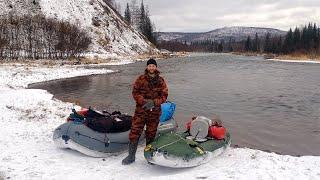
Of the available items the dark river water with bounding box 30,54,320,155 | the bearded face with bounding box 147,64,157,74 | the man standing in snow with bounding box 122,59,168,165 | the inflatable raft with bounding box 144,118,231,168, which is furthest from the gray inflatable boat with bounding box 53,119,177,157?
the dark river water with bounding box 30,54,320,155

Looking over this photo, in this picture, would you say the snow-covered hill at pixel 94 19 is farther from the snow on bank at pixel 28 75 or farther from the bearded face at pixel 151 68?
the bearded face at pixel 151 68

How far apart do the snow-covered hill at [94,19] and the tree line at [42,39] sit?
12061mm

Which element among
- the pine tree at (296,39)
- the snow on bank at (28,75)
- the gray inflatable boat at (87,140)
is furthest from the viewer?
the pine tree at (296,39)

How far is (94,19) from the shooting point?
94.8m

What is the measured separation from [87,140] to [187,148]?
2572mm

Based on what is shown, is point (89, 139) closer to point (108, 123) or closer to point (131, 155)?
point (108, 123)

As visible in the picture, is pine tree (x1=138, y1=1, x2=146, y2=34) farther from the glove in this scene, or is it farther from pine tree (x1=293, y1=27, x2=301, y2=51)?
the glove

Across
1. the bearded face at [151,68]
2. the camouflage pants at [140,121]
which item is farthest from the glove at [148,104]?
the bearded face at [151,68]

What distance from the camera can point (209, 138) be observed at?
1040 centimetres

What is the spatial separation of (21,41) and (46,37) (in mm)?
4050

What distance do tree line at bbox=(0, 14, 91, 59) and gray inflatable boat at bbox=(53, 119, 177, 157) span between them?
1957 inches

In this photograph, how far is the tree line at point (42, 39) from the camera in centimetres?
5995

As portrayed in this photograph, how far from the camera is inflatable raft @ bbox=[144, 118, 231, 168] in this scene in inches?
347

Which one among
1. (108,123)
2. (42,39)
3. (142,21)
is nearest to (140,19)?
(142,21)
